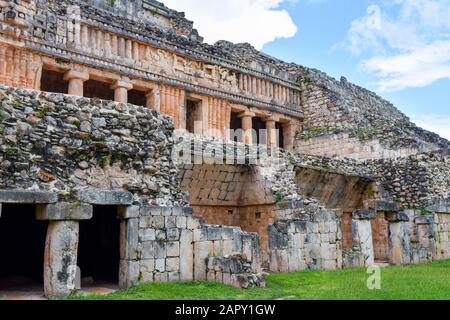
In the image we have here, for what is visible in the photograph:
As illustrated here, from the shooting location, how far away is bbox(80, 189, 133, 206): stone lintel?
29.5 ft

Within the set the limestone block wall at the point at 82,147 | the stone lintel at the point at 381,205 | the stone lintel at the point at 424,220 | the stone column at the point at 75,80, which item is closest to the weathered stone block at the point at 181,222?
the limestone block wall at the point at 82,147

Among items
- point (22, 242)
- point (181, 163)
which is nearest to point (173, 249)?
point (181, 163)

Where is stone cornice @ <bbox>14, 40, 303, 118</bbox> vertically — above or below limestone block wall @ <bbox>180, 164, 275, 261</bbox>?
above

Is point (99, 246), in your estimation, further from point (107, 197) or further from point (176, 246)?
point (107, 197)

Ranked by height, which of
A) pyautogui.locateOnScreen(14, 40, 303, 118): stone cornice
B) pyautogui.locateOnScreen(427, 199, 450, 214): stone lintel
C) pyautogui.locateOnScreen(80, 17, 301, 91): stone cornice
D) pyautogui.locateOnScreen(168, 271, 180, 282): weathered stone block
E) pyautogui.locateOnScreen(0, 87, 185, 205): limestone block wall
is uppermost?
pyautogui.locateOnScreen(80, 17, 301, 91): stone cornice

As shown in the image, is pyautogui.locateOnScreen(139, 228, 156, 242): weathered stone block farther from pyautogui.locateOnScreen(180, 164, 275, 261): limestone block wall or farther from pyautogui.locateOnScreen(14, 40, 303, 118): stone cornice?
pyautogui.locateOnScreen(14, 40, 303, 118): stone cornice

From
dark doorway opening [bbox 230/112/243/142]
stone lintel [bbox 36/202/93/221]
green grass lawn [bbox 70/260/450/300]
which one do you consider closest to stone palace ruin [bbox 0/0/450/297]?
stone lintel [bbox 36/202/93/221]

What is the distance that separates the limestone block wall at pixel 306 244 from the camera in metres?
12.7

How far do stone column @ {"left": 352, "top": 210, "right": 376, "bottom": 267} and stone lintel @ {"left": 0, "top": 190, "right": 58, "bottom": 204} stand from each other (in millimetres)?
9434

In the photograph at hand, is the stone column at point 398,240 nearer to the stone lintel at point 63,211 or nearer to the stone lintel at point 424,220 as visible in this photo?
the stone lintel at point 424,220

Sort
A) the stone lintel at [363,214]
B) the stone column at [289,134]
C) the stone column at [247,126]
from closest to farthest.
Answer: the stone lintel at [363,214] < the stone column at [247,126] < the stone column at [289,134]

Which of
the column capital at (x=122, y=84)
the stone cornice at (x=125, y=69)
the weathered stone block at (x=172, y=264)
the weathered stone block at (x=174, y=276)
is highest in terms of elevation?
the stone cornice at (x=125, y=69)

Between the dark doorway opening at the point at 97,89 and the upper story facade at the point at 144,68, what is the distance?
0.04m

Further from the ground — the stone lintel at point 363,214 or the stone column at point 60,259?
the stone lintel at point 363,214
